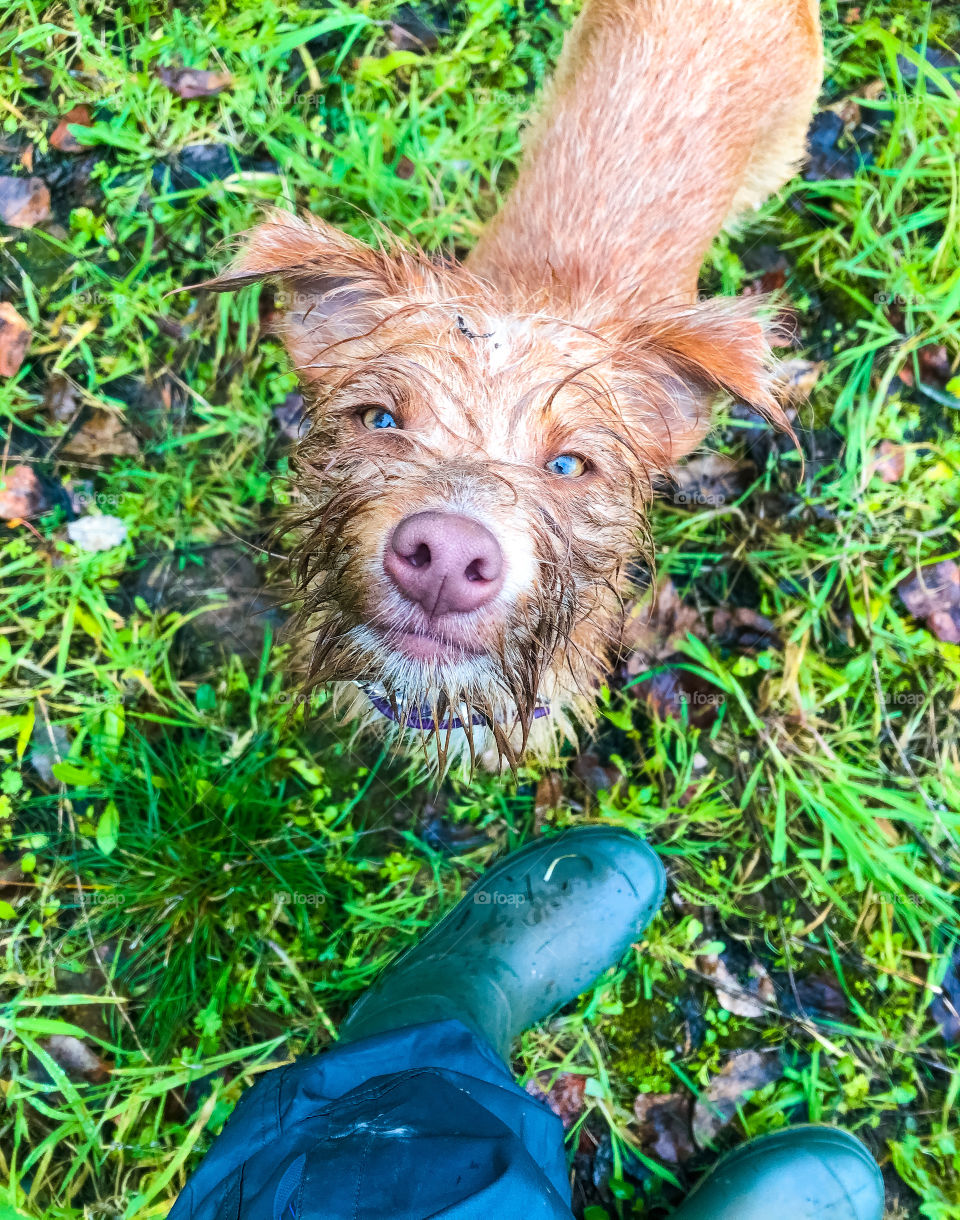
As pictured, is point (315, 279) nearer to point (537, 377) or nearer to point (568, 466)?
point (537, 377)

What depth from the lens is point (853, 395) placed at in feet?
11.8

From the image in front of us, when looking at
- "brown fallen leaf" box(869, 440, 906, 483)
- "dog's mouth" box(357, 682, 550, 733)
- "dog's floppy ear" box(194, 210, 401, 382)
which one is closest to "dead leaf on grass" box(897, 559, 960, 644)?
"brown fallen leaf" box(869, 440, 906, 483)

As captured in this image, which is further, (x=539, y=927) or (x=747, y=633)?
(x=747, y=633)

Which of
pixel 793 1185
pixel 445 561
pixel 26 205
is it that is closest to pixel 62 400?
pixel 26 205

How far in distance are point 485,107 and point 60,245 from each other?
87.5 inches

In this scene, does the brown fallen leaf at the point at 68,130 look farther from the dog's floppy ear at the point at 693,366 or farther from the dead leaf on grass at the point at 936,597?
the dead leaf on grass at the point at 936,597

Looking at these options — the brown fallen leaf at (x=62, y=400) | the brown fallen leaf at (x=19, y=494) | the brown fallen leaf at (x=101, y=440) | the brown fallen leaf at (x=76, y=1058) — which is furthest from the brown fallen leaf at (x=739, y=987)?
the brown fallen leaf at (x=62, y=400)

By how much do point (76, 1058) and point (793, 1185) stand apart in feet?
9.77

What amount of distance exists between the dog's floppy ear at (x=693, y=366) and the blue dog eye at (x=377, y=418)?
0.77 metres

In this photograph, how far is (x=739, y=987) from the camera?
3229mm

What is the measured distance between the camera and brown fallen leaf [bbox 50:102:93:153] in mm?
3709

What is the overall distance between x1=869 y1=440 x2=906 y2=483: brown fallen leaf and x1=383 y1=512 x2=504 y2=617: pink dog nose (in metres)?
2.67

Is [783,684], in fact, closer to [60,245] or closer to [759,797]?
[759,797]

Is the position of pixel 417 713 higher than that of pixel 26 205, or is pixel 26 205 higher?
pixel 26 205
